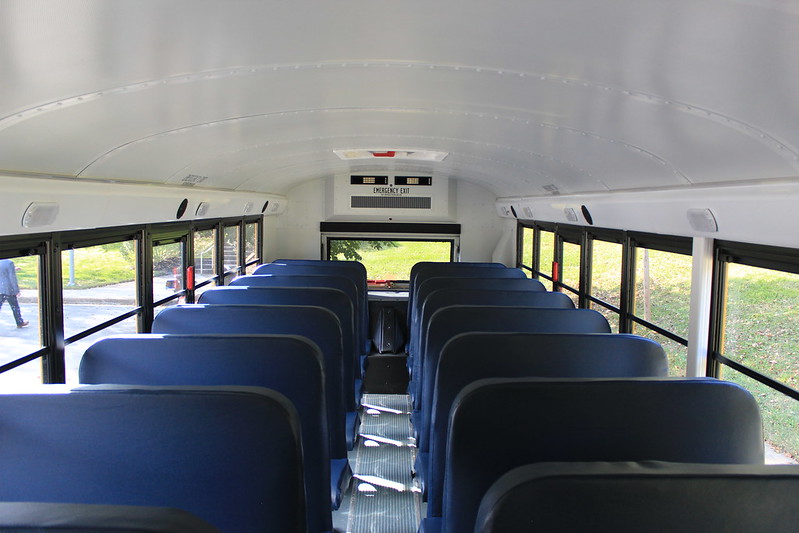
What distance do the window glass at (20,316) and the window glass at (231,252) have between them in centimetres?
398

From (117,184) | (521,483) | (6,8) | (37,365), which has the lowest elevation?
(37,365)

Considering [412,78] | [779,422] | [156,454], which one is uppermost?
[412,78]

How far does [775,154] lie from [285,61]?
181cm

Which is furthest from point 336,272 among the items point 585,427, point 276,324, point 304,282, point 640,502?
point 640,502

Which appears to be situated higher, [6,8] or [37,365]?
[6,8]

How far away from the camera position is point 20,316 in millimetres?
3393

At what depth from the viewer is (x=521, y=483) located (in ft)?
4.00

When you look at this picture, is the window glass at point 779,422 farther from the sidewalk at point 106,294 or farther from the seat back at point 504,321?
the sidewalk at point 106,294

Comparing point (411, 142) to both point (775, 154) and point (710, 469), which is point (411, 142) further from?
point (710, 469)

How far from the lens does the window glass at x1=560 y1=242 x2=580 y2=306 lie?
21.8ft

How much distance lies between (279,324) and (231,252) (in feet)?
14.6

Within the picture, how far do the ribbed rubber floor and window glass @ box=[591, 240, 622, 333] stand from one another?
2.08 meters

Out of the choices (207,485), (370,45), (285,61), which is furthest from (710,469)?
(285,61)

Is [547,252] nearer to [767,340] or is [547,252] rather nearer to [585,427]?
[767,340]
